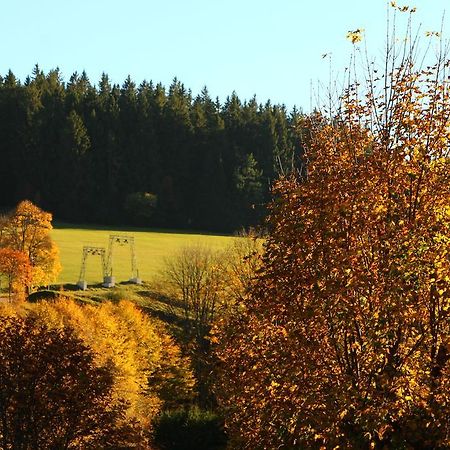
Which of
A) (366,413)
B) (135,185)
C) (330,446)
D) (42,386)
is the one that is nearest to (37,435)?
(42,386)

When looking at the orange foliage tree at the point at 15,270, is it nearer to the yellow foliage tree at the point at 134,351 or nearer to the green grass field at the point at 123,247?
the green grass field at the point at 123,247

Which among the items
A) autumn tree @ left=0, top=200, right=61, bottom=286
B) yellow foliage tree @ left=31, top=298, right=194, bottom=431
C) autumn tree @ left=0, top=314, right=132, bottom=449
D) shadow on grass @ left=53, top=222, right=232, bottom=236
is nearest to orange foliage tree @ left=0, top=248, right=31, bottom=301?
autumn tree @ left=0, top=200, right=61, bottom=286

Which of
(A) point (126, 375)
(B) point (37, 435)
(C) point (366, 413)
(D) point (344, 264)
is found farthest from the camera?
(A) point (126, 375)

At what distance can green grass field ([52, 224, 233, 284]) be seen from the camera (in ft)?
285

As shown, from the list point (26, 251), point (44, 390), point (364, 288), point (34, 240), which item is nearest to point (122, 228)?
point (34, 240)

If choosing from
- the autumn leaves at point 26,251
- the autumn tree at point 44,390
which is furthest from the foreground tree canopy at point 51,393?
the autumn leaves at point 26,251

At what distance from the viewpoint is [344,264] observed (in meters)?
12.8

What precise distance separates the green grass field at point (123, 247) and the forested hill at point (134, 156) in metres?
10.7

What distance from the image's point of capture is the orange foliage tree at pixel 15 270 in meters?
69.2

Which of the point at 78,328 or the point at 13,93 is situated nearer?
the point at 78,328

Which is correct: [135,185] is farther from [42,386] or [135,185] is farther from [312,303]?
[312,303]

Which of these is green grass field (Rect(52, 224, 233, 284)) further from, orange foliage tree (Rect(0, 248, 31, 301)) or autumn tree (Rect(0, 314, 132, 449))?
autumn tree (Rect(0, 314, 132, 449))

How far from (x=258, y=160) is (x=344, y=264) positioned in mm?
127920

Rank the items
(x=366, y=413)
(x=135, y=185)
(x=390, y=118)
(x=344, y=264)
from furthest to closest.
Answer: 1. (x=135, y=185)
2. (x=390, y=118)
3. (x=344, y=264)
4. (x=366, y=413)
